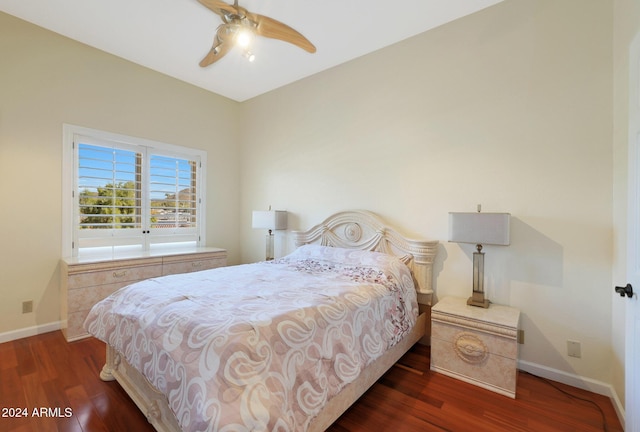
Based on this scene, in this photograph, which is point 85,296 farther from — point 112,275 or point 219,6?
point 219,6

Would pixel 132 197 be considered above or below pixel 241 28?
below

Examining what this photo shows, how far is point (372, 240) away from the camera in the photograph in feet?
9.90

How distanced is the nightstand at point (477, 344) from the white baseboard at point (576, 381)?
467 mm

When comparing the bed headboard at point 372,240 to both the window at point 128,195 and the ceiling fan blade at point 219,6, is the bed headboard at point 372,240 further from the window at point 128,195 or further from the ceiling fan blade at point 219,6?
the ceiling fan blade at point 219,6

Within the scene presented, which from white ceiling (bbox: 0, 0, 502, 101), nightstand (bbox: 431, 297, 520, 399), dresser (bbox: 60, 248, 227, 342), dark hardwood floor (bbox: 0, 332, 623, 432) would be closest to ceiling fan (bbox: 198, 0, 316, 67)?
white ceiling (bbox: 0, 0, 502, 101)

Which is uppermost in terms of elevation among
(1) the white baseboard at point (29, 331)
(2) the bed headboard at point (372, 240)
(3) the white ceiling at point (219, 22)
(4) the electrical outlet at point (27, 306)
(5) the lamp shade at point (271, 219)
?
(3) the white ceiling at point (219, 22)

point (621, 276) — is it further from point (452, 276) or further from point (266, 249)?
point (266, 249)

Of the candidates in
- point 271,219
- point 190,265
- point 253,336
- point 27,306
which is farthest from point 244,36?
point 27,306

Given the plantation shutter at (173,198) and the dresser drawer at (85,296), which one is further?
the plantation shutter at (173,198)

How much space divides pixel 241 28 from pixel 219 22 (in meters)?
0.83

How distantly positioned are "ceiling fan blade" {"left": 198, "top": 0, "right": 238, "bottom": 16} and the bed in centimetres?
201

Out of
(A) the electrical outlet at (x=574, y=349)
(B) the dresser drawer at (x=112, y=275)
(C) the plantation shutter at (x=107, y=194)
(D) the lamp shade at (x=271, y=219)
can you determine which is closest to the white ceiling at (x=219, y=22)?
(C) the plantation shutter at (x=107, y=194)

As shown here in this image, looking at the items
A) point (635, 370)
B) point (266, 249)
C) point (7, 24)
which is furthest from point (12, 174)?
point (635, 370)

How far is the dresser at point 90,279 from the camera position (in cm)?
274
